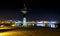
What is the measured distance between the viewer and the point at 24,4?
96.8 meters

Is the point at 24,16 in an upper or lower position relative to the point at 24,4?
lower

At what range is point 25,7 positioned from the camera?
9606 cm

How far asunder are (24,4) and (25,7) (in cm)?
182

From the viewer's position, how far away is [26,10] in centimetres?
9331

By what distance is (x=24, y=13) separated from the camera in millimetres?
94125

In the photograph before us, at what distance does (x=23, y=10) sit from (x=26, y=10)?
151cm

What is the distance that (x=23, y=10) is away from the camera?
93.1m

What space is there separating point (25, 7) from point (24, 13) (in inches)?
146

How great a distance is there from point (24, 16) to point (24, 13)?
3.13m

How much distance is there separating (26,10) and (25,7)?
3261 millimetres

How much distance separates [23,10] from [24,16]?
4.80 meters
